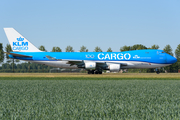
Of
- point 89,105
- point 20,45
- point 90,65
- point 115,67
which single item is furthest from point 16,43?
point 89,105

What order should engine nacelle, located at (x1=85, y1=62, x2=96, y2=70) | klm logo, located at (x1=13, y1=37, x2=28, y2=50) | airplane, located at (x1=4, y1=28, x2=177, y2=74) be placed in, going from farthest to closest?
klm logo, located at (x1=13, y1=37, x2=28, y2=50) < airplane, located at (x1=4, y1=28, x2=177, y2=74) < engine nacelle, located at (x1=85, y1=62, x2=96, y2=70)

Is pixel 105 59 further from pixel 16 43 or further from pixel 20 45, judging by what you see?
pixel 16 43

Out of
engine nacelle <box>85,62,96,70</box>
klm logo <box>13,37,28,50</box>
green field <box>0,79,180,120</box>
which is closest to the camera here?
green field <box>0,79,180,120</box>

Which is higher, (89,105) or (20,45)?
(20,45)

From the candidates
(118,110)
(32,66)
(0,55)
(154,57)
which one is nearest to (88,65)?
(154,57)

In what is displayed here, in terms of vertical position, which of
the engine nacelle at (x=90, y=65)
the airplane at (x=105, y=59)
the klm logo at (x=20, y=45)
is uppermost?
the klm logo at (x=20, y=45)

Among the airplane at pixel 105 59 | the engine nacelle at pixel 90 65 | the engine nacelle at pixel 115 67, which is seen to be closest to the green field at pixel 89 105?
the engine nacelle at pixel 90 65

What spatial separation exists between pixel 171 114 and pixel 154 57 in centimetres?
3483

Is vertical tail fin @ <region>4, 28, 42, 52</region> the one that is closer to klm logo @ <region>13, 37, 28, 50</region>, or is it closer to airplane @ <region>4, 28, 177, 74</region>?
klm logo @ <region>13, 37, 28, 50</region>

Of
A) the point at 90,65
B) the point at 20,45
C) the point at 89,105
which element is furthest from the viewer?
the point at 20,45

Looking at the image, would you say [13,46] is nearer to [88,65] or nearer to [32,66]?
[88,65]

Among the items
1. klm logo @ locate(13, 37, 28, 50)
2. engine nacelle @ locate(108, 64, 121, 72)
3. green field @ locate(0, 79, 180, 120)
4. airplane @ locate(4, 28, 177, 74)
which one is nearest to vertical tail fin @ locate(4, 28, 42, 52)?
klm logo @ locate(13, 37, 28, 50)

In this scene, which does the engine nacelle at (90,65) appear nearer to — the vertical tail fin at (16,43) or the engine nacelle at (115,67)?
the engine nacelle at (115,67)

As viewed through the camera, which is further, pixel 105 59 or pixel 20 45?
pixel 20 45
